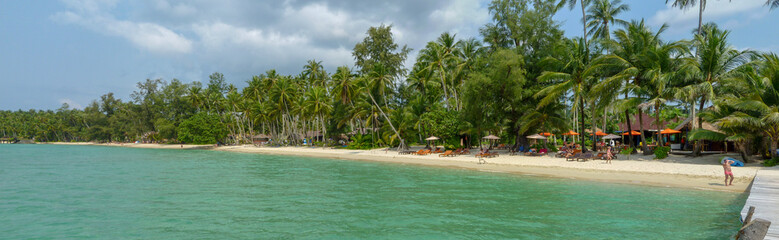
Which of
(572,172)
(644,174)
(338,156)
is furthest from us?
(338,156)

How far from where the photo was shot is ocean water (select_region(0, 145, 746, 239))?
9368 millimetres

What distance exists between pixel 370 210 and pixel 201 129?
186 feet

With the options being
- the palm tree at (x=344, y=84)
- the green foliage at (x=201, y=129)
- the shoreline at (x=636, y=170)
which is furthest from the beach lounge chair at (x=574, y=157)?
the green foliage at (x=201, y=129)

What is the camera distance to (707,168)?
726 inches

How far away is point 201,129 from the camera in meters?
60.5

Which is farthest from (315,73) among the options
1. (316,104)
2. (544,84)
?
(544,84)

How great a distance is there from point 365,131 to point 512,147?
24879 millimetres

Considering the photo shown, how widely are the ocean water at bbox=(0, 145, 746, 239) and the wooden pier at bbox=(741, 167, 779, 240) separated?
64 centimetres

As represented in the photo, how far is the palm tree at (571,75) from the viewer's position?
2511 centimetres

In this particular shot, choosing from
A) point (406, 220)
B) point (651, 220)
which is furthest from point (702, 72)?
point (406, 220)

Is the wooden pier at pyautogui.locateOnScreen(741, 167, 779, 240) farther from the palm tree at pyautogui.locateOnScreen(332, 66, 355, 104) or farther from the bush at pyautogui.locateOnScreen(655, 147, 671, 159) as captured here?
the palm tree at pyautogui.locateOnScreen(332, 66, 355, 104)

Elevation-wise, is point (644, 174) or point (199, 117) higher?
point (199, 117)

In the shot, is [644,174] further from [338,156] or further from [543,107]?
[338,156]

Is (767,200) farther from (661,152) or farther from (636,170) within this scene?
(661,152)
